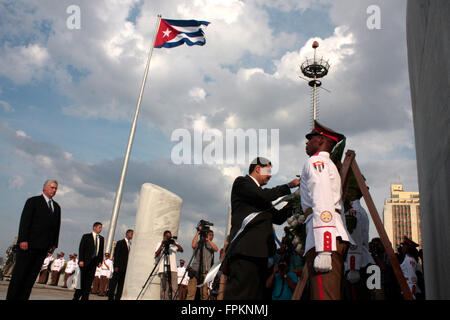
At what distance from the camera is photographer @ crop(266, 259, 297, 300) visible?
5.56 m

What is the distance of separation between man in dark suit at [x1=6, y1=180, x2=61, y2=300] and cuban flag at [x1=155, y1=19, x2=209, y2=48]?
11.0 metres

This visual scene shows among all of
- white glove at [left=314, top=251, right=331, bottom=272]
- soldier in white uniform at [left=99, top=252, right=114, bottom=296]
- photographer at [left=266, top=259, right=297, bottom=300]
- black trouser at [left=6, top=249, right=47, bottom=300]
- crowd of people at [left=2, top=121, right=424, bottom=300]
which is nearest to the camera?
white glove at [left=314, top=251, right=331, bottom=272]

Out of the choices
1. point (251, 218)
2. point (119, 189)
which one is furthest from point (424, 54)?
point (119, 189)

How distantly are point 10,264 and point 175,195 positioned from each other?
1209 cm

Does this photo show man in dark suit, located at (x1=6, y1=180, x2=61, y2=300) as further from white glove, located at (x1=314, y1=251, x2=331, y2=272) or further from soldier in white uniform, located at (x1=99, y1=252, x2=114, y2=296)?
soldier in white uniform, located at (x1=99, y1=252, x2=114, y2=296)

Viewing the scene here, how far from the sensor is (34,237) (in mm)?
5391

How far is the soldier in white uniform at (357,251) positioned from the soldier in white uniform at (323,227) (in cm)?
129

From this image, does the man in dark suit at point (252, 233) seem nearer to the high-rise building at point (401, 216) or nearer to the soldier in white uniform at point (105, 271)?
the soldier in white uniform at point (105, 271)

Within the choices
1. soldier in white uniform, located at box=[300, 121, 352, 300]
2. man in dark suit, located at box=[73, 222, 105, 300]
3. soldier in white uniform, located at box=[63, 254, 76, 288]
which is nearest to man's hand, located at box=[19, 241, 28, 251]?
man in dark suit, located at box=[73, 222, 105, 300]

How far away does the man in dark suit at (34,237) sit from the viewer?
5.14m

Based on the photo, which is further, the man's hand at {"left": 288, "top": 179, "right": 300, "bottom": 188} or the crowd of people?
the man's hand at {"left": 288, "top": 179, "right": 300, "bottom": 188}

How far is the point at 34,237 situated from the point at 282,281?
394 centimetres

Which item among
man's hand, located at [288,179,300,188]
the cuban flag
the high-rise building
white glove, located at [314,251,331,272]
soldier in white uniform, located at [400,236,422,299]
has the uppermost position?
the high-rise building

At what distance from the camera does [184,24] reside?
15.5m
